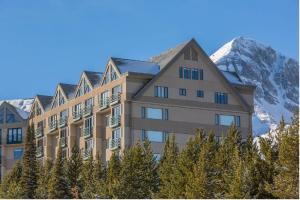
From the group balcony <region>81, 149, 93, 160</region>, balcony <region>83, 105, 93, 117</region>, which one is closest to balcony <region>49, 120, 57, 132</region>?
balcony <region>83, 105, 93, 117</region>

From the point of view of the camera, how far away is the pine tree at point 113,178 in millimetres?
66500

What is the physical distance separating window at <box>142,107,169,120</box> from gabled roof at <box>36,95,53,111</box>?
29189 millimetres

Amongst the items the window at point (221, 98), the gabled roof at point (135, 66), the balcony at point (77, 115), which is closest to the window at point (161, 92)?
the gabled roof at point (135, 66)

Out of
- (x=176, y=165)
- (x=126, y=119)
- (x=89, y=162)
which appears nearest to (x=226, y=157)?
(x=176, y=165)

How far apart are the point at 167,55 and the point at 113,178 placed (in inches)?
1185

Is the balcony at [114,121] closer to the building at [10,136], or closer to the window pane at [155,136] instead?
the window pane at [155,136]

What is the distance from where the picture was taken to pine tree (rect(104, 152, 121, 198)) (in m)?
66.5

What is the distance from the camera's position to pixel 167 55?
96.1m

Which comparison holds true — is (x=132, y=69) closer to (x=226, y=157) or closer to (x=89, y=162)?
(x=89, y=162)

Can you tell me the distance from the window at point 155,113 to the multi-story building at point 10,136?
119 ft

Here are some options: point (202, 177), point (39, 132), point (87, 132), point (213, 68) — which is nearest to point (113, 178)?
point (202, 177)

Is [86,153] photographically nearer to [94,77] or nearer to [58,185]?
[94,77]

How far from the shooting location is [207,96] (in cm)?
9475

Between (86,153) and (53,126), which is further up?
(53,126)
